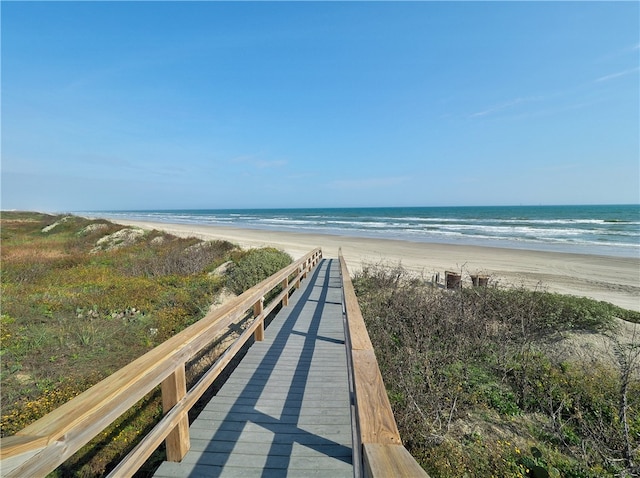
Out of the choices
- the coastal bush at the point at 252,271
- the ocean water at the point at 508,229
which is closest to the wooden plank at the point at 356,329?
the coastal bush at the point at 252,271

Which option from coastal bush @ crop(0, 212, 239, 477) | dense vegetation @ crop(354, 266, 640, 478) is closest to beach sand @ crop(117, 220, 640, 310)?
dense vegetation @ crop(354, 266, 640, 478)

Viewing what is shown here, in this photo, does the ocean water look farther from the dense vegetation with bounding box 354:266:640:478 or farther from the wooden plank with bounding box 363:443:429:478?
the wooden plank with bounding box 363:443:429:478

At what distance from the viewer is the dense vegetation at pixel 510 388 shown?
133 inches

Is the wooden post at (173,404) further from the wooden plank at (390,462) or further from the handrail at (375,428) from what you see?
the wooden plank at (390,462)

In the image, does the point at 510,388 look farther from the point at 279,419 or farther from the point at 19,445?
the point at 19,445

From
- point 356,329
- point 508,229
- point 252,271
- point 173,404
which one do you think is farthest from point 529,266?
point 508,229

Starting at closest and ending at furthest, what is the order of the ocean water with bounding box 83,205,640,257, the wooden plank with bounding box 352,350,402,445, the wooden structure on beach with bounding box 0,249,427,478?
1. the wooden structure on beach with bounding box 0,249,427,478
2. the wooden plank with bounding box 352,350,402,445
3. the ocean water with bounding box 83,205,640,257

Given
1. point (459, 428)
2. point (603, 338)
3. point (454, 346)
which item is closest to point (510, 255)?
point (603, 338)

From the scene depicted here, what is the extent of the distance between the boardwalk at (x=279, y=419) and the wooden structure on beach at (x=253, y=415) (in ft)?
0.03

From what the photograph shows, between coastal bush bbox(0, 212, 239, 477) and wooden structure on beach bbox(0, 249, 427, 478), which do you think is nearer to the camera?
wooden structure on beach bbox(0, 249, 427, 478)

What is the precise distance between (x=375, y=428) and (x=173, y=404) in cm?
172

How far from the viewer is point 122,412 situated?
170 cm

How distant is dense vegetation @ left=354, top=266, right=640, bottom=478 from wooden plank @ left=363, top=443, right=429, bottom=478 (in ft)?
7.79

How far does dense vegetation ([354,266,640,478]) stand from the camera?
11.1ft
